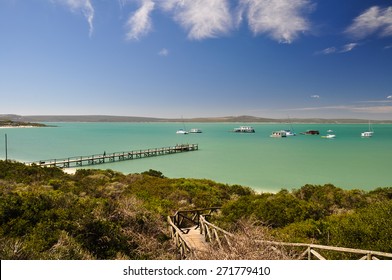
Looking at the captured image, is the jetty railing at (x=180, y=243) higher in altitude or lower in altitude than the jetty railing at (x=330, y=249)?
lower

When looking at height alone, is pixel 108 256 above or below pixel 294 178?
above

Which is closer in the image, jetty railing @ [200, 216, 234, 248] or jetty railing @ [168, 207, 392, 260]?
jetty railing @ [168, 207, 392, 260]

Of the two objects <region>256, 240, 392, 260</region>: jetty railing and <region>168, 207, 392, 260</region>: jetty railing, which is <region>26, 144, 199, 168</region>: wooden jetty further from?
<region>256, 240, 392, 260</region>: jetty railing

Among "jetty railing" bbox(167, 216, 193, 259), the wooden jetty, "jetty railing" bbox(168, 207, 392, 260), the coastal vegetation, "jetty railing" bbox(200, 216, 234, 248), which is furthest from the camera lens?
the wooden jetty

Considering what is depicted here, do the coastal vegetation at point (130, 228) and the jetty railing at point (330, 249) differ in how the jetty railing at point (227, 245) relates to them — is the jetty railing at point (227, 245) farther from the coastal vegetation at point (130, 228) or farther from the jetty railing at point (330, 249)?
the coastal vegetation at point (130, 228)

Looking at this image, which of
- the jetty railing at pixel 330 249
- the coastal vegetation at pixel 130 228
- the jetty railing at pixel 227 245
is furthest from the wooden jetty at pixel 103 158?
the jetty railing at pixel 330 249

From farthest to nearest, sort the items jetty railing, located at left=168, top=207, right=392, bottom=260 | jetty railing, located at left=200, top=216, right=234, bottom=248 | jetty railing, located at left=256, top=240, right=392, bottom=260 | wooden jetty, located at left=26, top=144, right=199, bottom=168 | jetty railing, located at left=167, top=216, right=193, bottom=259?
wooden jetty, located at left=26, top=144, right=199, bottom=168, jetty railing, located at left=167, top=216, right=193, bottom=259, jetty railing, located at left=200, top=216, right=234, bottom=248, jetty railing, located at left=168, top=207, right=392, bottom=260, jetty railing, located at left=256, top=240, right=392, bottom=260

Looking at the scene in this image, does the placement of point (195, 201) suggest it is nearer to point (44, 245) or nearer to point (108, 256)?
point (108, 256)

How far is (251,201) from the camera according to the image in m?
9.23

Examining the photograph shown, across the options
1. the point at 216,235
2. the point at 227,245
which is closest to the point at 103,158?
the point at 216,235

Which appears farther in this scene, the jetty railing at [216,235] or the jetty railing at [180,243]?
the jetty railing at [180,243]

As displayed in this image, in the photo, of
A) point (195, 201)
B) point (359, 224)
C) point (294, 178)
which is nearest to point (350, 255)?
point (359, 224)

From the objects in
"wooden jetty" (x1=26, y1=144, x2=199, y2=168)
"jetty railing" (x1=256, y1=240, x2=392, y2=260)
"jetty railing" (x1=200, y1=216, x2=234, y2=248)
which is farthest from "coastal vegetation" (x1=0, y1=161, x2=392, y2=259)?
"wooden jetty" (x1=26, y1=144, x2=199, y2=168)
